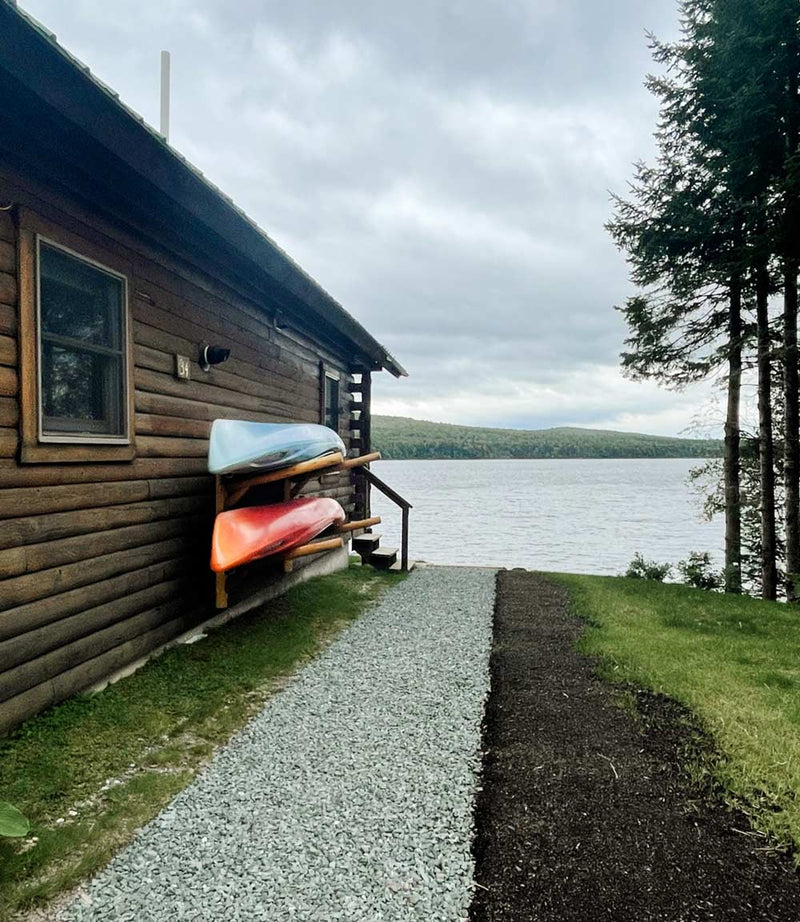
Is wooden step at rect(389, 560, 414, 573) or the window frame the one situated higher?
the window frame

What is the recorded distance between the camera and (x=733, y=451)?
368 inches

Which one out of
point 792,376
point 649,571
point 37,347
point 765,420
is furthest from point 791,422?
point 37,347

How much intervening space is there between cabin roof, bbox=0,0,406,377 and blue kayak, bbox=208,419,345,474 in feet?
5.12

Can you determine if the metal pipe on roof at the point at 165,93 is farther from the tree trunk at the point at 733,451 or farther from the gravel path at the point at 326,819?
the tree trunk at the point at 733,451

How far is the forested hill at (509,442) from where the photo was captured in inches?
2862

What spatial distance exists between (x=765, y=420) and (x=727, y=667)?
5.22 metres

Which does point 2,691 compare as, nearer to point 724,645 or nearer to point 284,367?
point 284,367

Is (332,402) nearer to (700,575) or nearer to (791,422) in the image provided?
(791,422)

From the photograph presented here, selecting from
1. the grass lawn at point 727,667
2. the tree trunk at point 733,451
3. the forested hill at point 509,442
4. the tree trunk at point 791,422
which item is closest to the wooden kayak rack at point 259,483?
the grass lawn at point 727,667

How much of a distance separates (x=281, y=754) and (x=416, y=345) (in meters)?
42.9

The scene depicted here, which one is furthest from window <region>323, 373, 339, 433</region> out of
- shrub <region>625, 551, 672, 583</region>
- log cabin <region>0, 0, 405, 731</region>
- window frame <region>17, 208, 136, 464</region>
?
shrub <region>625, 551, 672, 583</region>

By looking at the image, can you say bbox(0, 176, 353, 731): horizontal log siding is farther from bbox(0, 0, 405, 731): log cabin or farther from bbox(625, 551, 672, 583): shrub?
bbox(625, 551, 672, 583): shrub

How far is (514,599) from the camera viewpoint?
6.94 m

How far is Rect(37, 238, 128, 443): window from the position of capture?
326cm
